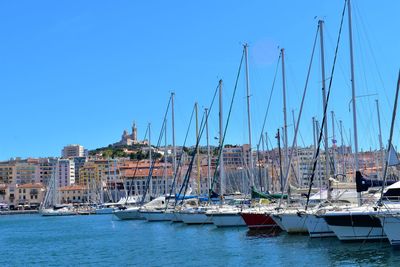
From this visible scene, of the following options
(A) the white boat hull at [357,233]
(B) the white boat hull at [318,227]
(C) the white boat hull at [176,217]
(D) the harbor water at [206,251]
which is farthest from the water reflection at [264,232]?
(C) the white boat hull at [176,217]

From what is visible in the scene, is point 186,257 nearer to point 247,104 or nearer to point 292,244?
point 292,244

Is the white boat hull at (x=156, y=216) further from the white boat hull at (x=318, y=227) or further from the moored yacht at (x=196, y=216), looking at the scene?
the white boat hull at (x=318, y=227)

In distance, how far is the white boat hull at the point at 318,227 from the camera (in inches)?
1213

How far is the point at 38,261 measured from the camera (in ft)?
106

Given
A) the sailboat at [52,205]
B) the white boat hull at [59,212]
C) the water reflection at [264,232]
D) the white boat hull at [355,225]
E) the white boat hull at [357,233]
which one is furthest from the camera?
the sailboat at [52,205]

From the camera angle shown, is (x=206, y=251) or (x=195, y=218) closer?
(x=206, y=251)

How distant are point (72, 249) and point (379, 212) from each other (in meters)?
20.8

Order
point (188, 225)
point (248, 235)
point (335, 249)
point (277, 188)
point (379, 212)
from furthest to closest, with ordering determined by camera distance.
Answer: point (277, 188) → point (188, 225) → point (248, 235) → point (335, 249) → point (379, 212)

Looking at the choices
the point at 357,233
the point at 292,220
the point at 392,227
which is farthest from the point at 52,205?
the point at 392,227

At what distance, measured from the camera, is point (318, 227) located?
30969 mm

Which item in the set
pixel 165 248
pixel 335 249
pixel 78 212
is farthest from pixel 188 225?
pixel 78 212

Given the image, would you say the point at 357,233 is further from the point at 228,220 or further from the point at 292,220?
the point at 228,220

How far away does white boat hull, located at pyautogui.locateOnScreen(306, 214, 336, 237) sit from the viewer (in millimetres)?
30812

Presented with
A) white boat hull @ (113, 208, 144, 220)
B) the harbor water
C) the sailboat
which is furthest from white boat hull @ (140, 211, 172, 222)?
the sailboat
